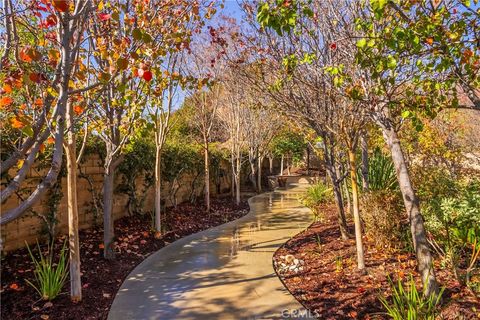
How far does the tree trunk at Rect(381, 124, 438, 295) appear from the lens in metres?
4.04

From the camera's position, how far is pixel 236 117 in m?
14.2

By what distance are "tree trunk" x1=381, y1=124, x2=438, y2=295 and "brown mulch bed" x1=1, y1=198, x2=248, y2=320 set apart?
3.95 meters

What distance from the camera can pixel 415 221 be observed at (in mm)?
4262

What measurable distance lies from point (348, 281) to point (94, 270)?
13.4 ft

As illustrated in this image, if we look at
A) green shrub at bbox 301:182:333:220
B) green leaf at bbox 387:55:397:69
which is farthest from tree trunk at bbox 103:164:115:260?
green shrub at bbox 301:182:333:220

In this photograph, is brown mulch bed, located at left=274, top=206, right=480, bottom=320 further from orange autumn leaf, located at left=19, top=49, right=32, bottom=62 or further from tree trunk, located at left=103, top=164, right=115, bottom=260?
orange autumn leaf, located at left=19, top=49, right=32, bottom=62

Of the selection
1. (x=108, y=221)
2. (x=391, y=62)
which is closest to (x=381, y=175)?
(x=391, y=62)

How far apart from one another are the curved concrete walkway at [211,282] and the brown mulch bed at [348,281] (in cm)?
29

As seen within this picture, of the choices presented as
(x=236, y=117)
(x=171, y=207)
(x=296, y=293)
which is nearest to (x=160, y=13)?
(x=296, y=293)

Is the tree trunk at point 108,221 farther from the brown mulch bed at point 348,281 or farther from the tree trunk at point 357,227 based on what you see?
the tree trunk at point 357,227

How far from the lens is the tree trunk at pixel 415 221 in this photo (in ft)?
13.2

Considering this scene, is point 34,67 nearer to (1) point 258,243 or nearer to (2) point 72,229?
(2) point 72,229

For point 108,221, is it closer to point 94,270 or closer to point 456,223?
point 94,270

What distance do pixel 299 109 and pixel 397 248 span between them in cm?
304
